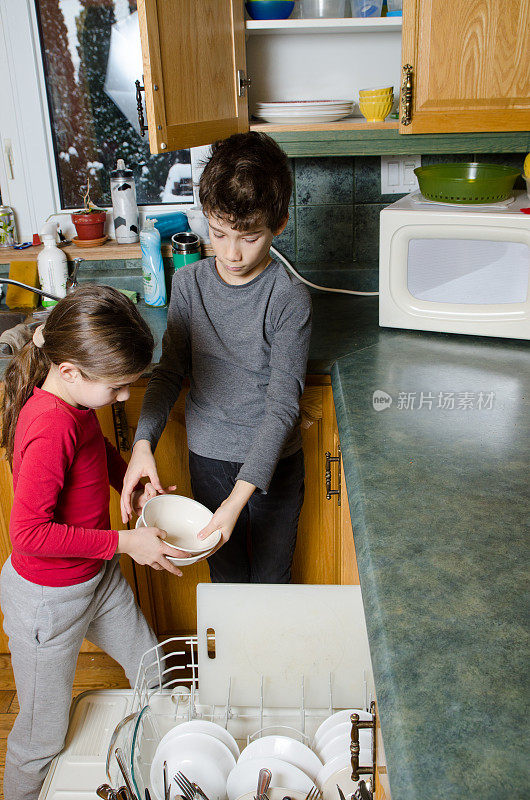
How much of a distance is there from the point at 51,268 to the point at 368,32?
1.02 meters

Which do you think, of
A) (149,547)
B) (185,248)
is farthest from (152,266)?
(149,547)

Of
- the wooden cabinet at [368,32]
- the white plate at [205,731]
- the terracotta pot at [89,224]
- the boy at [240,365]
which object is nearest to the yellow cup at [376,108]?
the wooden cabinet at [368,32]

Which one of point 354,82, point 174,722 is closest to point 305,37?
point 354,82

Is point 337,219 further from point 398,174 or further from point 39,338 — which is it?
point 39,338

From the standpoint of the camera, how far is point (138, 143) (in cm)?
204

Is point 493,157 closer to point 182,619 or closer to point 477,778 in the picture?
point 182,619

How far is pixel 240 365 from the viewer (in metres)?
1.38

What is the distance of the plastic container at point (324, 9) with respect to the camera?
1.69 meters

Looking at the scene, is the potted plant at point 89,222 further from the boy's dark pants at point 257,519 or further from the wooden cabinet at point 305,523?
the boy's dark pants at point 257,519

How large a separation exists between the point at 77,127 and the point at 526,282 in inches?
51.6

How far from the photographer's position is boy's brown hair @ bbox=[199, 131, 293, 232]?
1.17 m

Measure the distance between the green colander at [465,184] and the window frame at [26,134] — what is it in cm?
75

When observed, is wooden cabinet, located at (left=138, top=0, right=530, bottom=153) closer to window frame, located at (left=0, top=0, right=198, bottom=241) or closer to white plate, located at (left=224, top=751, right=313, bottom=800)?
window frame, located at (left=0, top=0, right=198, bottom=241)

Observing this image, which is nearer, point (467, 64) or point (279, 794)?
point (279, 794)
